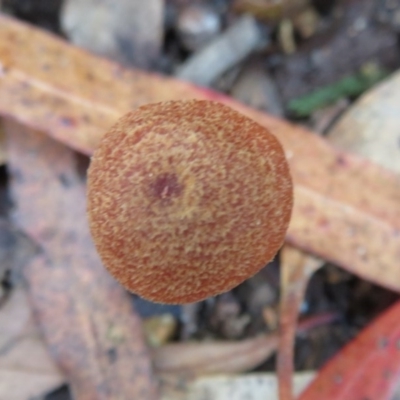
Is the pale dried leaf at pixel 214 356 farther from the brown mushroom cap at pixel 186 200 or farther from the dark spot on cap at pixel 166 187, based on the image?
the dark spot on cap at pixel 166 187

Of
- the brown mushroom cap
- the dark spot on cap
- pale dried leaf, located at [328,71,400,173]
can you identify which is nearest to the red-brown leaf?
pale dried leaf, located at [328,71,400,173]

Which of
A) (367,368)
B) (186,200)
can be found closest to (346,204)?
(367,368)

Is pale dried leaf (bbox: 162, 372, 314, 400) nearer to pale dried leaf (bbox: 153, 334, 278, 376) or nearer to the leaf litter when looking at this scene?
pale dried leaf (bbox: 153, 334, 278, 376)

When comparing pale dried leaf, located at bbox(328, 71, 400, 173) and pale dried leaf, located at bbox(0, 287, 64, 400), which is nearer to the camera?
pale dried leaf, located at bbox(0, 287, 64, 400)

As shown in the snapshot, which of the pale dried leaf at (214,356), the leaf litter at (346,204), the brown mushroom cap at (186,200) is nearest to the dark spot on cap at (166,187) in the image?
the brown mushroom cap at (186,200)

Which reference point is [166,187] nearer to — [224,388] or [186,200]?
[186,200]

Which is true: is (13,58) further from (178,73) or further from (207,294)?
(207,294)
